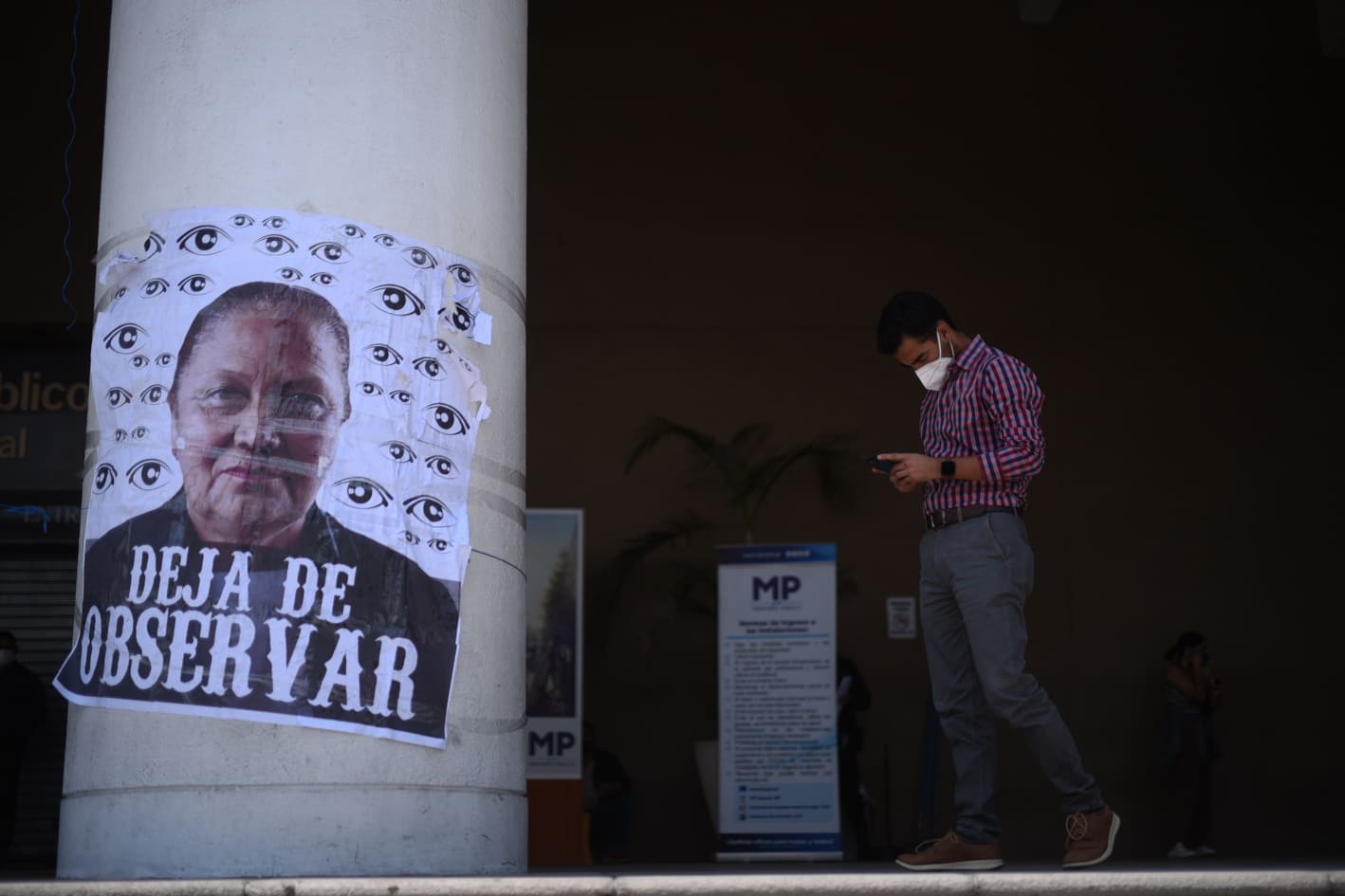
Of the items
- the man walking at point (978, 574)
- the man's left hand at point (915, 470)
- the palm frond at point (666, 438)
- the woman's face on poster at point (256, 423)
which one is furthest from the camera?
the palm frond at point (666, 438)

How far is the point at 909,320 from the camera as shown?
458 centimetres

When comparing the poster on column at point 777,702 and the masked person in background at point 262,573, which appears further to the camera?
the poster on column at point 777,702

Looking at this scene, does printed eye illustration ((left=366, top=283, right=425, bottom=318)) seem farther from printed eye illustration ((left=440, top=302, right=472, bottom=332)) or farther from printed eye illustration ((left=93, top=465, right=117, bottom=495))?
→ printed eye illustration ((left=93, top=465, right=117, bottom=495))

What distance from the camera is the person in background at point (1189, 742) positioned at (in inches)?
402

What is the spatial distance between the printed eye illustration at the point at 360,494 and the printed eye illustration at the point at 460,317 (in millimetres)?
505

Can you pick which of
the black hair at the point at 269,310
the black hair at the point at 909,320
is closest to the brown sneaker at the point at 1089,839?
the black hair at the point at 909,320

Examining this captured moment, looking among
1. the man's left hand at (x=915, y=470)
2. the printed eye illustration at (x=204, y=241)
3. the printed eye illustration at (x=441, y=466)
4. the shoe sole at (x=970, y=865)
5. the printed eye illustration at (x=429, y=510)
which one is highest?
the printed eye illustration at (x=204, y=241)

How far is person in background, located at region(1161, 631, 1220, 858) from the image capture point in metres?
10.2

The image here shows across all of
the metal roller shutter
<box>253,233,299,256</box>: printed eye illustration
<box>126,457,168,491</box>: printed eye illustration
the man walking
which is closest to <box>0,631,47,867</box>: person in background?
the metal roller shutter

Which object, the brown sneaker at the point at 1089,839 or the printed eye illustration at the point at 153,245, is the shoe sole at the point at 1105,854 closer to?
the brown sneaker at the point at 1089,839

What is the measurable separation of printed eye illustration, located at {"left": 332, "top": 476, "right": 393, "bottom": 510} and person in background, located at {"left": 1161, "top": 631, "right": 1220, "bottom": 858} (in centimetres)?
780

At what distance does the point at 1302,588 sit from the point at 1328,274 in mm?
2326

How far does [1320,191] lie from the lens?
11320 mm

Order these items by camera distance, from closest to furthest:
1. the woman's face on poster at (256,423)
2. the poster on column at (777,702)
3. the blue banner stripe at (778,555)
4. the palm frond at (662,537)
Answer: the woman's face on poster at (256,423)
the poster on column at (777,702)
the blue banner stripe at (778,555)
the palm frond at (662,537)
